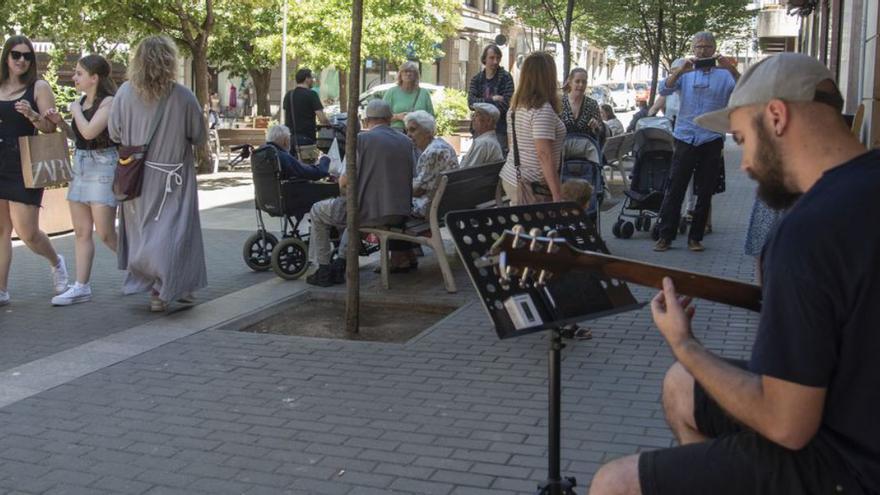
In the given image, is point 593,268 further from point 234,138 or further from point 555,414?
point 234,138

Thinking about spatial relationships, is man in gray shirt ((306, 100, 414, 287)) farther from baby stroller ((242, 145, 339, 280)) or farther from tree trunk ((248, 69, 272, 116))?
tree trunk ((248, 69, 272, 116))

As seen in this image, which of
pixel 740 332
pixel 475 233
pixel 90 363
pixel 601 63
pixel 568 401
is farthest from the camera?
pixel 601 63

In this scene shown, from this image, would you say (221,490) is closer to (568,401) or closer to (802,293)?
(568,401)

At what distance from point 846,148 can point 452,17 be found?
29.1 meters

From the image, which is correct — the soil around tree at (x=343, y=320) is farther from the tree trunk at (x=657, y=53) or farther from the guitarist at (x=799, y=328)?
the tree trunk at (x=657, y=53)

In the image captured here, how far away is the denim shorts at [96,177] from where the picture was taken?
7.75m

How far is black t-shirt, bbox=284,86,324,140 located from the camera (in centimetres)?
1402

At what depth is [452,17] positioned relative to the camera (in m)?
30.8

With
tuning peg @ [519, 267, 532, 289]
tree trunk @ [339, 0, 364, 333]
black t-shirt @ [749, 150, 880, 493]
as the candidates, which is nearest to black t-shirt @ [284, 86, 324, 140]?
tree trunk @ [339, 0, 364, 333]

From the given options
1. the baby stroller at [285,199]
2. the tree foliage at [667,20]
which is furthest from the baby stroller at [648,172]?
the tree foliage at [667,20]

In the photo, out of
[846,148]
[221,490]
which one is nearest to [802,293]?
[846,148]

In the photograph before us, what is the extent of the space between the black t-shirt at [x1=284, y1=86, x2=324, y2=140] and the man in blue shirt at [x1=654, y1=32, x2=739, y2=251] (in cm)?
557

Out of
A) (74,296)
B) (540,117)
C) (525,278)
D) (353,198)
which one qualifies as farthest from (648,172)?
(525,278)

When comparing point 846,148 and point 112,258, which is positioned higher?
point 846,148
